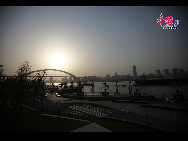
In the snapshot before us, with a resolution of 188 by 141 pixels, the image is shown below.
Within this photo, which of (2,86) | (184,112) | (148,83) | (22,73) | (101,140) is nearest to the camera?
(101,140)

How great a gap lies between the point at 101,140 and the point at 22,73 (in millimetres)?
24241

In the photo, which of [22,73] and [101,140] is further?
[22,73]

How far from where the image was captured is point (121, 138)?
419cm

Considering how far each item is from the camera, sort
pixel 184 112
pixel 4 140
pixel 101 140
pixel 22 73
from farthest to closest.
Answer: pixel 22 73, pixel 184 112, pixel 101 140, pixel 4 140
